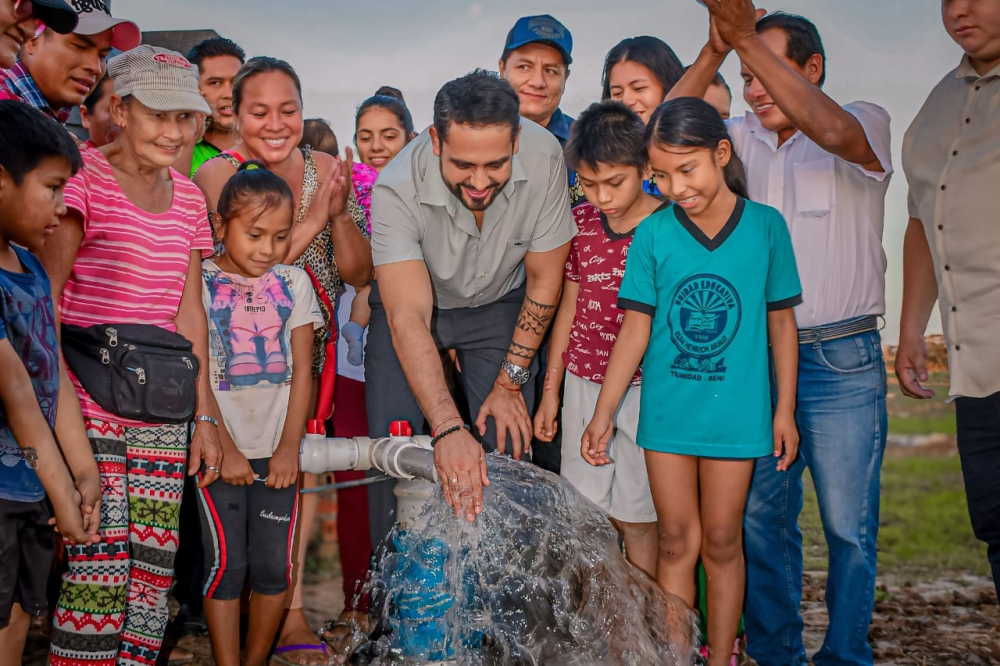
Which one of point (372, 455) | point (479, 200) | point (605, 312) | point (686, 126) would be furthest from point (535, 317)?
point (686, 126)

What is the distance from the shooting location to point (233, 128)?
151 inches

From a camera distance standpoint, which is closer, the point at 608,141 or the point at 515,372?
the point at 608,141

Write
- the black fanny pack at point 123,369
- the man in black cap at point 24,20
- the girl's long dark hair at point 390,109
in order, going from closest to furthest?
1. the man in black cap at point 24,20
2. the black fanny pack at point 123,369
3. the girl's long dark hair at point 390,109

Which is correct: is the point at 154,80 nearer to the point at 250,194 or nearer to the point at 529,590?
the point at 250,194

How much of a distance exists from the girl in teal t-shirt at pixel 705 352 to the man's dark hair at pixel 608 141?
0.14 m

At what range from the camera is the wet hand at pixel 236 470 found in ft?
9.46

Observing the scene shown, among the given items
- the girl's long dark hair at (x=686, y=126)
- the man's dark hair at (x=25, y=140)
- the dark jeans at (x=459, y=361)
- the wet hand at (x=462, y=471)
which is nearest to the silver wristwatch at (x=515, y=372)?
the dark jeans at (x=459, y=361)

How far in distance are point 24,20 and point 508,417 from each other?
1.97 meters

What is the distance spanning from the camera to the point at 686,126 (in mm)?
2756

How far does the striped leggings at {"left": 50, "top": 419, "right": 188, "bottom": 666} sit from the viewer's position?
2.47m

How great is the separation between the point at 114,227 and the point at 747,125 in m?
2.23

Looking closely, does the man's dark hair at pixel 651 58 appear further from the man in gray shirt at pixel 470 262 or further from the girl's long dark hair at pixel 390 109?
the girl's long dark hair at pixel 390 109

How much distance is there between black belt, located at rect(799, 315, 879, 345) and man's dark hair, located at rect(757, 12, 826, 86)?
90cm

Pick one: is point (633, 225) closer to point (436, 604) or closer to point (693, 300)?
point (693, 300)
